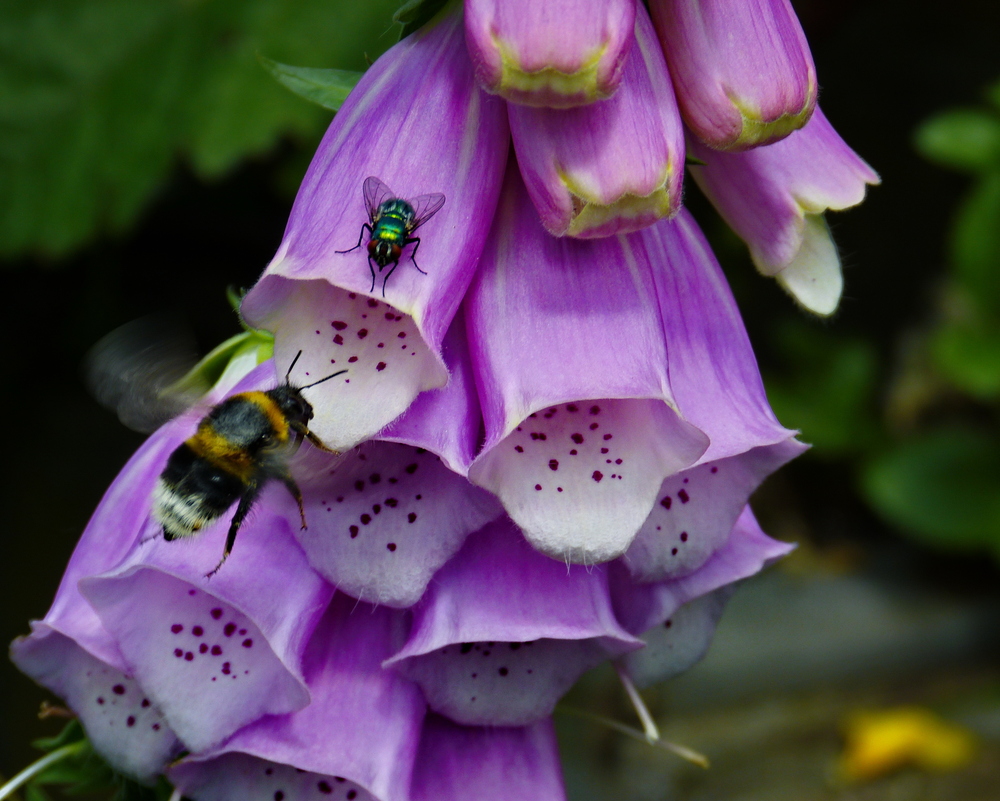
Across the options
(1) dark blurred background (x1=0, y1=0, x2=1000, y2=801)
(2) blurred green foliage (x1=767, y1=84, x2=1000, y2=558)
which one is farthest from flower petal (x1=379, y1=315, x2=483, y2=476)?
(2) blurred green foliage (x1=767, y1=84, x2=1000, y2=558)

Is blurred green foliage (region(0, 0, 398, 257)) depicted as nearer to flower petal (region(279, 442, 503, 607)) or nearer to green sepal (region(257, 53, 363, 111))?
green sepal (region(257, 53, 363, 111))

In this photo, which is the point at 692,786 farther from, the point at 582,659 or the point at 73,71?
the point at 73,71

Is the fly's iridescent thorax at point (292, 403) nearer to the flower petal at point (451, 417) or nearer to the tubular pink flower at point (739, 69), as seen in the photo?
the flower petal at point (451, 417)

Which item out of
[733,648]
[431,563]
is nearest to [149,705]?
[431,563]

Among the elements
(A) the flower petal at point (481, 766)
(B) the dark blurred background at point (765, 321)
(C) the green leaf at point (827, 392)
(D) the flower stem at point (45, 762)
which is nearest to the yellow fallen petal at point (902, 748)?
(B) the dark blurred background at point (765, 321)

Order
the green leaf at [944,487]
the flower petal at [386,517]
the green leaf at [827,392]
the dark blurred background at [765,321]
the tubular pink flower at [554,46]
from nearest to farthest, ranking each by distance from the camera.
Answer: the tubular pink flower at [554,46] → the flower petal at [386,517] → the dark blurred background at [765,321] → the green leaf at [944,487] → the green leaf at [827,392]

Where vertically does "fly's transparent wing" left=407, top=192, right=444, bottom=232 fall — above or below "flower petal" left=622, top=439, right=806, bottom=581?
above

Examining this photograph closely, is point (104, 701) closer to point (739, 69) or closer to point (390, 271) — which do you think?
point (390, 271)
